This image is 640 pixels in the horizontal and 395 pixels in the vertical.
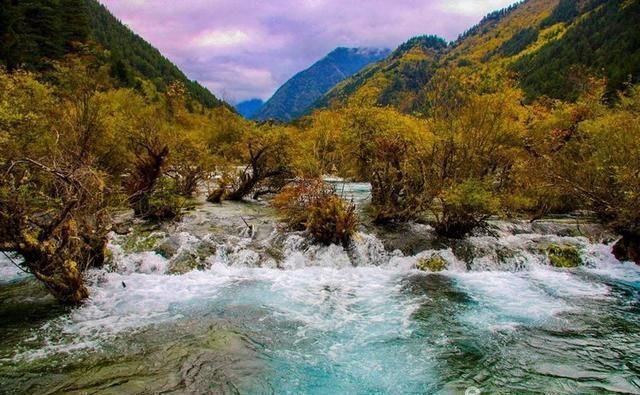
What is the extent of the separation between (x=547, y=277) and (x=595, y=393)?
8.56 m

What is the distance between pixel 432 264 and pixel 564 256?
221 inches

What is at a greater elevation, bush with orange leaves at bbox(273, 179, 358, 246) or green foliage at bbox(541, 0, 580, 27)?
green foliage at bbox(541, 0, 580, 27)

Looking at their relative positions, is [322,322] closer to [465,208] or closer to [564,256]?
[465,208]

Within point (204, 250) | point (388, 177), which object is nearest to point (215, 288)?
point (204, 250)

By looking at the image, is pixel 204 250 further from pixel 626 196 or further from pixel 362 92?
pixel 626 196

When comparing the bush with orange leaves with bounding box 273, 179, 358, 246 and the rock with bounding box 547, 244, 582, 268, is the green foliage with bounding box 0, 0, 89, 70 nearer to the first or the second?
the bush with orange leaves with bounding box 273, 179, 358, 246

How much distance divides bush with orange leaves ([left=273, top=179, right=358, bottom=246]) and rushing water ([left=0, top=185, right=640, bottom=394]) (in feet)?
2.31

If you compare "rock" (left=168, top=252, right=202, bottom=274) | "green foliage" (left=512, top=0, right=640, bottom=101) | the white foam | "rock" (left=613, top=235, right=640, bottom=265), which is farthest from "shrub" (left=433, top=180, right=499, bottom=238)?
"green foliage" (left=512, top=0, right=640, bottom=101)

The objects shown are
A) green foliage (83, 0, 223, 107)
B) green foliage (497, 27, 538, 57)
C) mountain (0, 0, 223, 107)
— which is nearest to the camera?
mountain (0, 0, 223, 107)

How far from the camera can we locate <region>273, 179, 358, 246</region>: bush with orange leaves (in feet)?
57.9

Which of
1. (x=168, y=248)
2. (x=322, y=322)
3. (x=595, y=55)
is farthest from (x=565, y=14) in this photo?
(x=322, y=322)

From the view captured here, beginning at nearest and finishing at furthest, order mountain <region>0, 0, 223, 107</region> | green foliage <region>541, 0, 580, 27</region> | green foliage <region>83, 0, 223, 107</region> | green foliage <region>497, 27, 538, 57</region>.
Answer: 1. mountain <region>0, 0, 223, 107</region>
2. green foliage <region>83, 0, 223, 107</region>
3. green foliage <region>541, 0, 580, 27</region>
4. green foliage <region>497, 27, 538, 57</region>

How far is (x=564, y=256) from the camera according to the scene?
17.4 metres

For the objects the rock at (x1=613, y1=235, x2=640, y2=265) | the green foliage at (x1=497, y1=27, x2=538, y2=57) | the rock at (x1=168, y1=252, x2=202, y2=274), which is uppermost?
the green foliage at (x1=497, y1=27, x2=538, y2=57)
